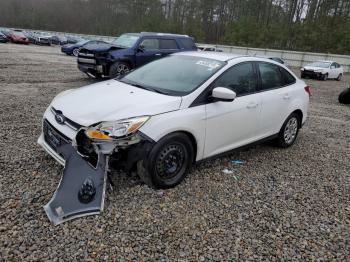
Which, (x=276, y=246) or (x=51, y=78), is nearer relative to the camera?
(x=276, y=246)

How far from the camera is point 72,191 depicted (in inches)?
127

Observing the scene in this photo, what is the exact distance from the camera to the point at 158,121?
3.41 m

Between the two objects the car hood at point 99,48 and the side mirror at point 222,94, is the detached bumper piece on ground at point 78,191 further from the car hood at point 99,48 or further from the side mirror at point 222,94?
the car hood at point 99,48

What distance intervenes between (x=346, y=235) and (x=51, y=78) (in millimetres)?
10992

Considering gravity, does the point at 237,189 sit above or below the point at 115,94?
below

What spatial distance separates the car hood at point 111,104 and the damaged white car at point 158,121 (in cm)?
1

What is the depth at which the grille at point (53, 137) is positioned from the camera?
137 inches

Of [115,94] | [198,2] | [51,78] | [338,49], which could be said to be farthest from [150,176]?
[198,2]

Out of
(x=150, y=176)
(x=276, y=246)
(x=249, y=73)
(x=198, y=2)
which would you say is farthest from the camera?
(x=198, y=2)

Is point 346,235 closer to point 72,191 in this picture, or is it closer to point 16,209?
point 72,191

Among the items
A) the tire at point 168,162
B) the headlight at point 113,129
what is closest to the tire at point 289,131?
the tire at point 168,162

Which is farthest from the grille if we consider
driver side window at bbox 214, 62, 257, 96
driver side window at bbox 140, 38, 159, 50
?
driver side window at bbox 140, 38, 159, 50

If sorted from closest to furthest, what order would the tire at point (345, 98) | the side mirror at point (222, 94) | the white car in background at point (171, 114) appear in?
the white car in background at point (171, 114), the side mirror at point (222, 94), the tire at point (345, 98)

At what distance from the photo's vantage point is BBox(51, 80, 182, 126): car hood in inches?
133
